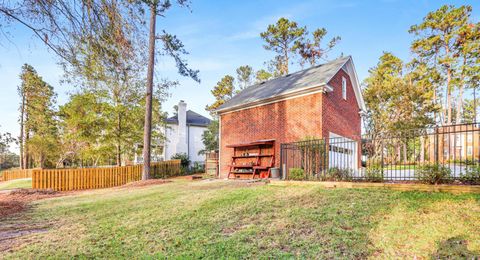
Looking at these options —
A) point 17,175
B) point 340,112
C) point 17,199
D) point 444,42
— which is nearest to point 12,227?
point 17,199

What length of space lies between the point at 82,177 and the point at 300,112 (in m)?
11.7

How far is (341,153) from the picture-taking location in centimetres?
1274

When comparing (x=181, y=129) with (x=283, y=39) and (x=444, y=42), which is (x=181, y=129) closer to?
(x=283, y=39)

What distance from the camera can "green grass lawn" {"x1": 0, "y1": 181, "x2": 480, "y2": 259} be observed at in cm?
304

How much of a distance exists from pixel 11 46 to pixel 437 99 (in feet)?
103

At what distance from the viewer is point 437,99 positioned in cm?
2514

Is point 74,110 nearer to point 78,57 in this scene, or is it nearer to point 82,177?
point 82,177

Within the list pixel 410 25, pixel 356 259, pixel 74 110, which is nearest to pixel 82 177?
pixel 74 110

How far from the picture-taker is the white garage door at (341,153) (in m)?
11.1

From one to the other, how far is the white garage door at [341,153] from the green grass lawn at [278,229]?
18.0 ft

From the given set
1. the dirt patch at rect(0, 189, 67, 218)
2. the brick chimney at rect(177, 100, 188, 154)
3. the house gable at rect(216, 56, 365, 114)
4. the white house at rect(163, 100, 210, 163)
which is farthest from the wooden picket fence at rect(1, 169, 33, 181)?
the house gable at rect(216, 56, 365, 114)

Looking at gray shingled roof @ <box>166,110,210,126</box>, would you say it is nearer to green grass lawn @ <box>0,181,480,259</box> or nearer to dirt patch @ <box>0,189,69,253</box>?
dirt patch @ <box>0,189,69,253</box>

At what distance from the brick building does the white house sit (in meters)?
10.6

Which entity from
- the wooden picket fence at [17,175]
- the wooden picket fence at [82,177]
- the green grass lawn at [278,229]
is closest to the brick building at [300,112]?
the wooden picket fence at [82,177]
